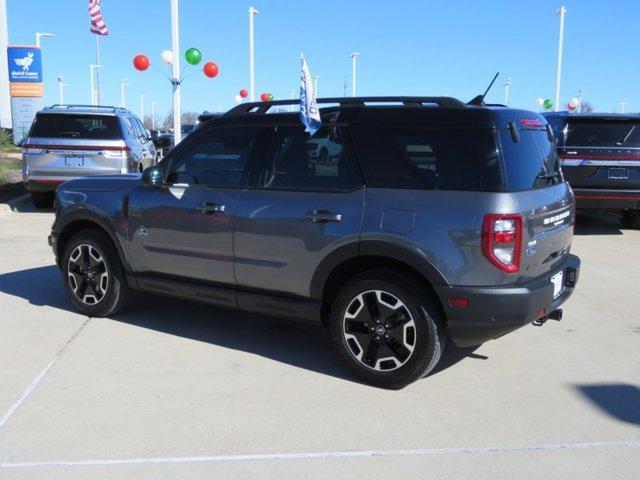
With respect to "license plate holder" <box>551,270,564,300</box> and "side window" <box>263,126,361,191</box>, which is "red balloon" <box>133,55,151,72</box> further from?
Result: "license plate holder" <box>551,270,564,300</box>

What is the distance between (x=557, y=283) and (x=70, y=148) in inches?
364

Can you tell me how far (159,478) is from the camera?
3.16 meters

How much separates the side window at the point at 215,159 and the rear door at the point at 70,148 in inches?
258

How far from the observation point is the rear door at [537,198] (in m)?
3.88

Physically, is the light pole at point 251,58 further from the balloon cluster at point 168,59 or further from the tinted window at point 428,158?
the tinted window at point 428,158

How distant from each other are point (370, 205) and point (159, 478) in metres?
2.04

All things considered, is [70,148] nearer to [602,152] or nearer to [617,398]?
[602,152]

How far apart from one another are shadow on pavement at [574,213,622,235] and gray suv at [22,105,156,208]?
808 centimetres

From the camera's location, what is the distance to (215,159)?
16.3 ft

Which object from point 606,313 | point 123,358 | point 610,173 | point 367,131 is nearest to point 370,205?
point 367,131

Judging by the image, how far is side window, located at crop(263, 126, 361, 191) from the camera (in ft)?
14.2

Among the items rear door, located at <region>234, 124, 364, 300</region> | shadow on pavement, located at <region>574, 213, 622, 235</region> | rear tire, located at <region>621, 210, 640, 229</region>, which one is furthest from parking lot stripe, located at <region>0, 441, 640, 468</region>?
rear tire, located at <region>621, 210, 640, 229</region>

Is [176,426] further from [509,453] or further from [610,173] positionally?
[610,173]

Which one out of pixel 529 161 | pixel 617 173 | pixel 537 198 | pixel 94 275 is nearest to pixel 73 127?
pixel 94 275
